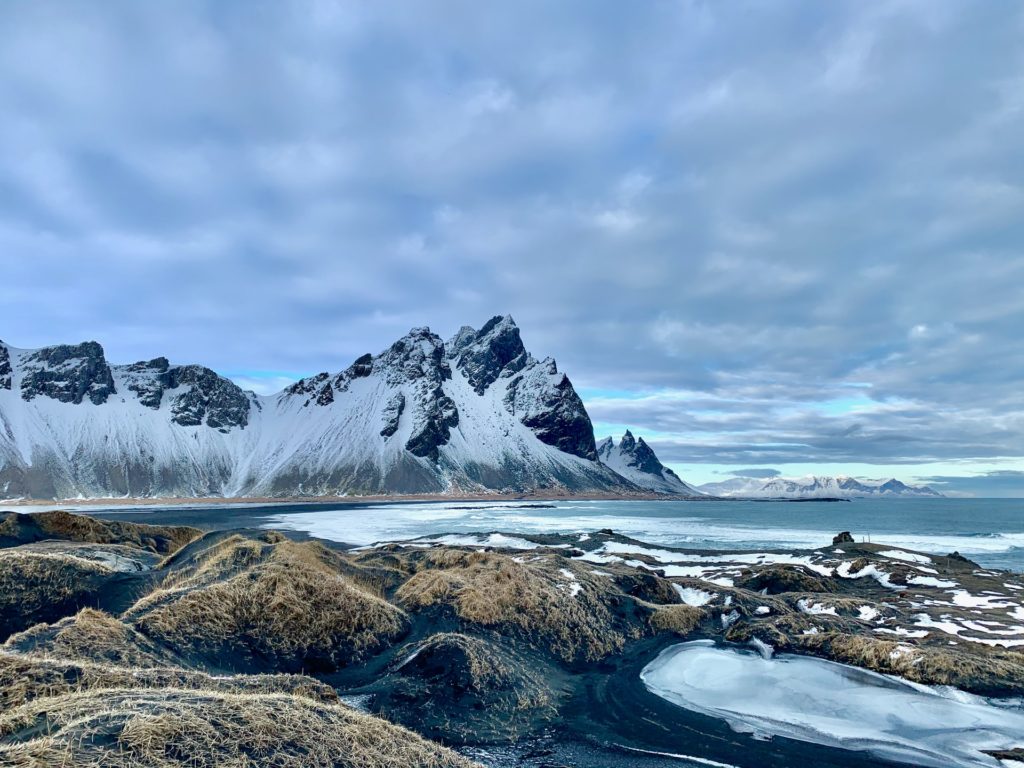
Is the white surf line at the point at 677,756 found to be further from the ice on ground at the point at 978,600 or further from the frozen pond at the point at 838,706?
the ice on ground at the point at 978,600

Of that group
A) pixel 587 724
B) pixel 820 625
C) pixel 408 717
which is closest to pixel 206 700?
pixel 408 717

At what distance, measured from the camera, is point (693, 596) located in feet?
85.9

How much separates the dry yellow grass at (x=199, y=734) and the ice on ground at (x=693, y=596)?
19742mm

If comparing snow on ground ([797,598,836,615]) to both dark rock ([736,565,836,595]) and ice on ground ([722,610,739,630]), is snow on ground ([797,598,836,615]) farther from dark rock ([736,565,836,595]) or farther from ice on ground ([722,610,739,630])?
dark rock ([736,565,836,595])

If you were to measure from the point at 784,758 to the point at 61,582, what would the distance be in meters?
21.2

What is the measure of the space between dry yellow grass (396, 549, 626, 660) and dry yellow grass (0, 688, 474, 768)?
34.9ft

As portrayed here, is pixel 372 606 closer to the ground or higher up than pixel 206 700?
closer to the ground

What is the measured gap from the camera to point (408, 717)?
1244 cm

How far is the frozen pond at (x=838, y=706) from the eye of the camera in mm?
12414

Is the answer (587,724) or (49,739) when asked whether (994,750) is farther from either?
(49,739)

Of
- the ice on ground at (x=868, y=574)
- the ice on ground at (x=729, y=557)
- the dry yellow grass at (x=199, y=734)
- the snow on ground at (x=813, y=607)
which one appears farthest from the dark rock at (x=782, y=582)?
the dry yellow grass at (x=199, y=734)

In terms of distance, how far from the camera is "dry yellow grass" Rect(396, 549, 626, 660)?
1852 cm

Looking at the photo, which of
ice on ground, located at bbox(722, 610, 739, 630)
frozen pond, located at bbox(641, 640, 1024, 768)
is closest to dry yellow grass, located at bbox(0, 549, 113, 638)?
frozen pond, located at bbox(641, 640, 1024, 768)

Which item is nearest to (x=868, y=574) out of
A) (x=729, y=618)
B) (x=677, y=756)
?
(x=729, y=618)
